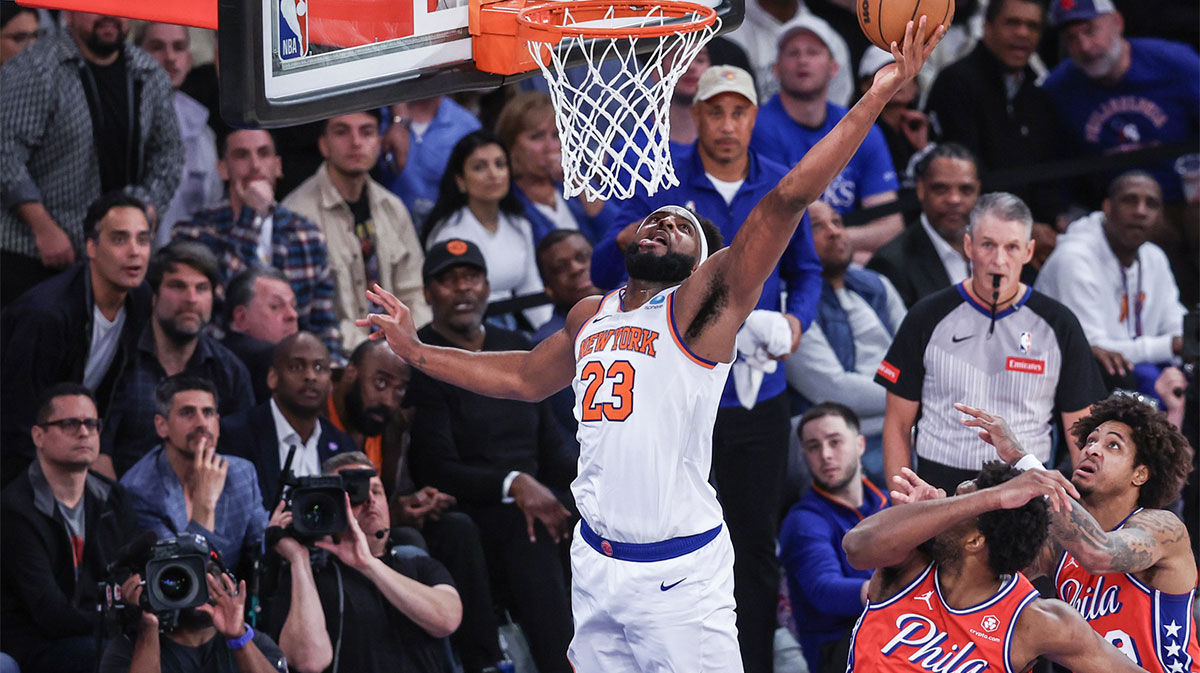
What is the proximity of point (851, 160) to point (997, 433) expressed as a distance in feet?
13.1

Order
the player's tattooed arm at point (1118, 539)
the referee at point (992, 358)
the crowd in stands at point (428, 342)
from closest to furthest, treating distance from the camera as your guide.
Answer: the player's tattooed arm at point (1118, 539) < the crowd in stands at point (428, 342) < the referee at point (992, 358)

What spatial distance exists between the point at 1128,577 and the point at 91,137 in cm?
566

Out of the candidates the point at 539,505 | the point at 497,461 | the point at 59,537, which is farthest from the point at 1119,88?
the point at 59,537

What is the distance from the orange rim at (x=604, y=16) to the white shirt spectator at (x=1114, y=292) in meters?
3.96

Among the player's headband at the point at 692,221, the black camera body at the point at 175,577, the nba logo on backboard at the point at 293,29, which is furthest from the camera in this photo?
the black camera body at the point at 175,577

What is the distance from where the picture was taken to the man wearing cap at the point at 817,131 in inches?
387

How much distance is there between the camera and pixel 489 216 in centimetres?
935

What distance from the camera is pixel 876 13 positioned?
5809mm

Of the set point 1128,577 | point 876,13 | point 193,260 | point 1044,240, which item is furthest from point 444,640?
point 1044,240

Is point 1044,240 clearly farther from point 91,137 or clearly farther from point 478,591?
point 91,137

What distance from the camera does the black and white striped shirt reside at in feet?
24.6

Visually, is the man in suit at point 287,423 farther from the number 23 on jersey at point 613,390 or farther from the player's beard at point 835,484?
the player's beard at point 835,484

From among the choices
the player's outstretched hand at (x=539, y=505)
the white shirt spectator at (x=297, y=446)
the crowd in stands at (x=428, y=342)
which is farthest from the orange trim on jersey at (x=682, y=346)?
the white shirt spectator at (x=297, y=446)

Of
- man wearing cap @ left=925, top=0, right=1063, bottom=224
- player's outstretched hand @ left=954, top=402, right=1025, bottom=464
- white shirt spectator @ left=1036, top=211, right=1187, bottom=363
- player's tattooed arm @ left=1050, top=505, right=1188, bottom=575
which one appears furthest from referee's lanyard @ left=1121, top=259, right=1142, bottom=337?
player's outstretched hand @ left=954, top=402, right=1025, bottom=464
